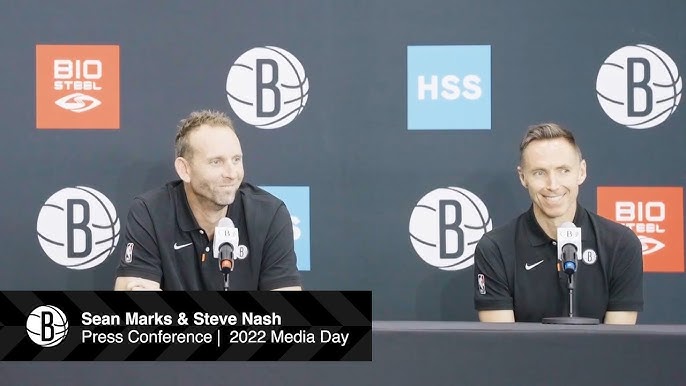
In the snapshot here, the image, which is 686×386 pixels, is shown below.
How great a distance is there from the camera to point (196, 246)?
306 cm

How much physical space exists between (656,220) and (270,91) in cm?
157

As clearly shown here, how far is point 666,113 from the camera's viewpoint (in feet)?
11.4

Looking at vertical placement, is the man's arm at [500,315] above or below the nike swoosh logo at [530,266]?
below

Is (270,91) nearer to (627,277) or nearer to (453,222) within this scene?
(453,222)

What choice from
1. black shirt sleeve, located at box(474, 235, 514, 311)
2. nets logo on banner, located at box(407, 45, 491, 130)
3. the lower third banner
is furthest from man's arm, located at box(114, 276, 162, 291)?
the lower third banner

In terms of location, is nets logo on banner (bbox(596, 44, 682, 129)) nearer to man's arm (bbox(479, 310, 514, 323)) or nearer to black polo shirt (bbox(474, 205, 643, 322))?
black polo shirt (bbox(474, 205, 643, 322))

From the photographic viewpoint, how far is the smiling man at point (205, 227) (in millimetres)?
3014

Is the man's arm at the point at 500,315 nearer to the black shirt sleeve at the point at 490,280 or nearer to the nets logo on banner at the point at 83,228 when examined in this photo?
the black shirt sleeve at the point at 490,280

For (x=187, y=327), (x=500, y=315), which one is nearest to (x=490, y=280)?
(x=500, y=315)

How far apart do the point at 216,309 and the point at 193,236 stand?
1.57m

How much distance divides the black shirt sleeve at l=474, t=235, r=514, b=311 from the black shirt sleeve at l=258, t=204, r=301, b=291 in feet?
2.02

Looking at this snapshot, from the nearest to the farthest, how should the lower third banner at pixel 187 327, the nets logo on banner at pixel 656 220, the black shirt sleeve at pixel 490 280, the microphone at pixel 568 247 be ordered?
1. the lower third banner at pixel 187 327
2. the microphone at pixel 568 247
3. the black shirt sleeve at pixel 490 280
4. the nets logo on banner at pixel 656 220

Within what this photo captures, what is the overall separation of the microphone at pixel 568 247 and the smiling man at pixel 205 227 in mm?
910

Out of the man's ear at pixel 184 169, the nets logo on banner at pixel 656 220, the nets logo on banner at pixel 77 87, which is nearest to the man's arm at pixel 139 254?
the man's ear at pixel 184 169
